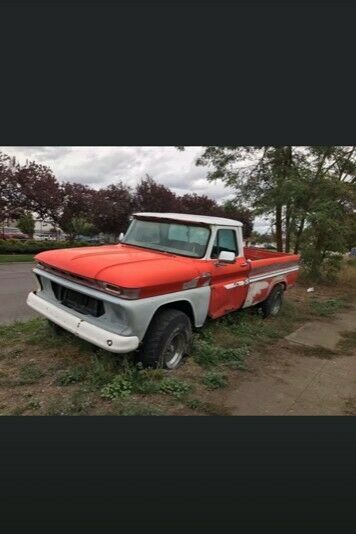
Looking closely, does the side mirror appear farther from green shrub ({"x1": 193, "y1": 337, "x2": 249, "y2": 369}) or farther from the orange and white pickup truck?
green shrub ({"x1": 193, "y1": 337, "x2": 249, "y2": 369})

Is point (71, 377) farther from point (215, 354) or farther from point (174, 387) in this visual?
point (215, 354)

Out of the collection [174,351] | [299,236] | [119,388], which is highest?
[299,236]

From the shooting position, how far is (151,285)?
365 cm

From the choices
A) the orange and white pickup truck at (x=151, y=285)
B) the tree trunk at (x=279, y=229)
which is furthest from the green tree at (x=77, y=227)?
the orange and white pickup truck at (x=151, y=285)

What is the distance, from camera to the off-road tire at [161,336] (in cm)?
383

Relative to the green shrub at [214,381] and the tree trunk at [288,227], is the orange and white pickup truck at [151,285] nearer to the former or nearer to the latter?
the green shrub at [214,381]

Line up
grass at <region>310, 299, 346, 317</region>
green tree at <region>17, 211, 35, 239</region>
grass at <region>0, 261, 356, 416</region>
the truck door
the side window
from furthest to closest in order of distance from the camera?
green tree at <region>17, 211, 35, 239</region> → grass at <region>310, 299, 346, 317</region> → the side window → the truck door → grass at <region>0, 261, 356, 416</region>

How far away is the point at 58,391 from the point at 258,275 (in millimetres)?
3559

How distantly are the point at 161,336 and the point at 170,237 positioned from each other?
5.71ft

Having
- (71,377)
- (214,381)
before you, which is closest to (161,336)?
(214,381)

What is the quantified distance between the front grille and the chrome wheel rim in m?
0.90

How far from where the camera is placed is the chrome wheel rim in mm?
4129

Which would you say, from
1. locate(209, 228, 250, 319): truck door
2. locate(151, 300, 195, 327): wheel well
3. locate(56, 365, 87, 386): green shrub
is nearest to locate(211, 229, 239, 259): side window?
locate(209, 228, 250, 319): truck door

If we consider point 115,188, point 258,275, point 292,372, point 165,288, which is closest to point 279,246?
point 258,275
